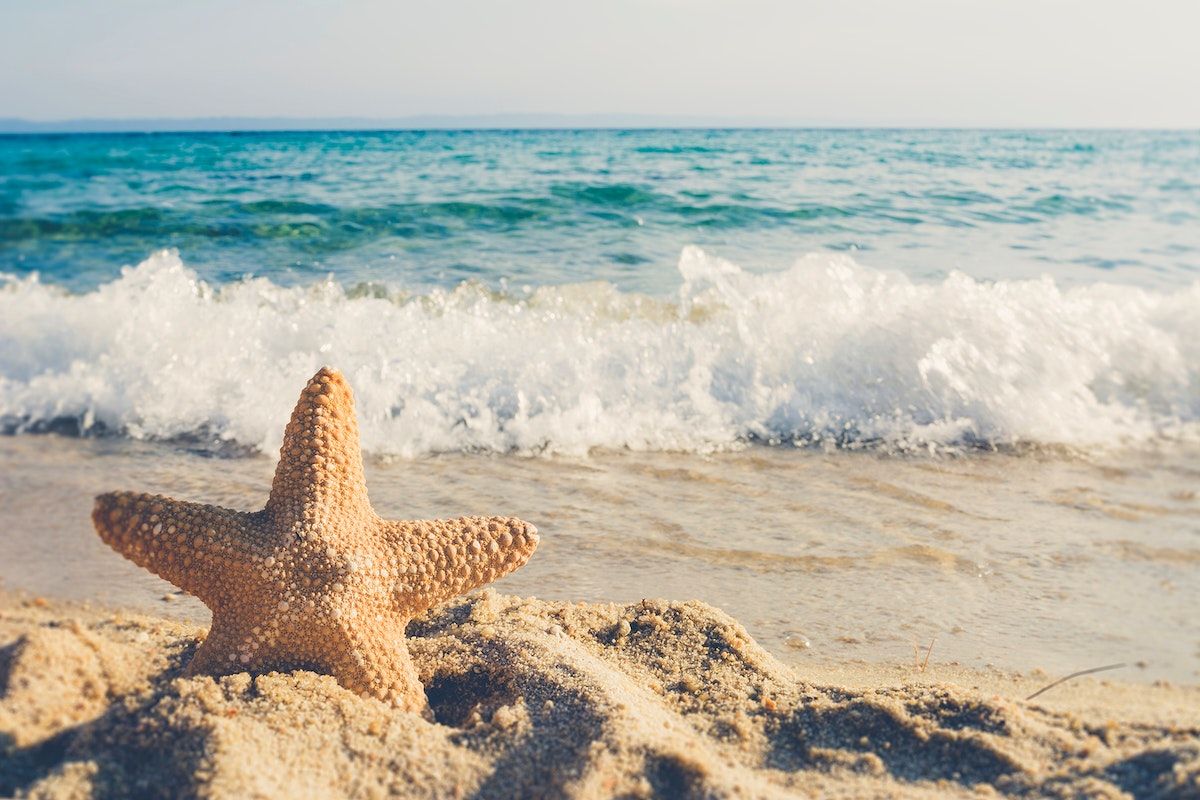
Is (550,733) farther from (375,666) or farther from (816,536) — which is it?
(816,536)

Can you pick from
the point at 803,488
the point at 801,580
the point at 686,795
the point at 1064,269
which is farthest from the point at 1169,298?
the point at 686,795

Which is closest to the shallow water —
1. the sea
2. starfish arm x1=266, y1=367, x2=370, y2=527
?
the sea

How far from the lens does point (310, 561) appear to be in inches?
95.0

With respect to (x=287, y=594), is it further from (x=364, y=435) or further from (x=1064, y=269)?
(x=1064, y=269)

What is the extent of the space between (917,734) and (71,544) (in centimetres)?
372

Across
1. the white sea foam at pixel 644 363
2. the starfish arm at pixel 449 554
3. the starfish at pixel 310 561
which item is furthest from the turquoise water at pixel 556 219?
the starfish at pixel 310 561

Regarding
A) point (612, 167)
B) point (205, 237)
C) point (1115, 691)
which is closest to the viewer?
point (1115, 691)

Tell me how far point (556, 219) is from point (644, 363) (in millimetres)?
6297

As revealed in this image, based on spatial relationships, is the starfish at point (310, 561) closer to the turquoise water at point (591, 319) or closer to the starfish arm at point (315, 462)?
the starfish arm at point (315, 462)

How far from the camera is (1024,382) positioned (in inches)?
246

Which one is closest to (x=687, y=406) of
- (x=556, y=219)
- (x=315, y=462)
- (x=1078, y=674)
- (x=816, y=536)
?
(x=816, y=536)

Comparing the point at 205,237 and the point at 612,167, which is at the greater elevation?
the point at 612,167

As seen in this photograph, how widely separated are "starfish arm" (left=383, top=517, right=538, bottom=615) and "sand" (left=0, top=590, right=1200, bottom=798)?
32cm

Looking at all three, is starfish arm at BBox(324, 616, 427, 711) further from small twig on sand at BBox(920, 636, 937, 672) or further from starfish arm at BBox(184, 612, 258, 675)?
small twig on sand at BBox(920, 636, 937, 672)
